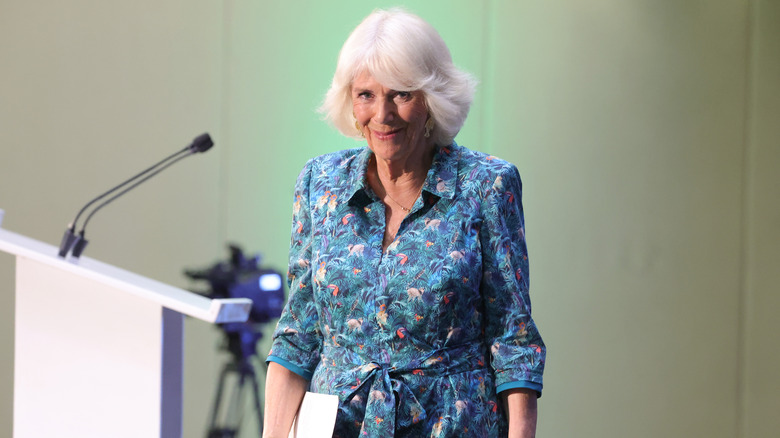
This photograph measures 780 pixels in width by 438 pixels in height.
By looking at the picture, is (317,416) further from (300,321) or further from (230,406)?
(230,406)

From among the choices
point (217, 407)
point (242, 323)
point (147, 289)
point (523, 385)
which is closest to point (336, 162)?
point (147, 289)

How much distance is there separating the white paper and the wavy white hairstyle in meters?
0.51

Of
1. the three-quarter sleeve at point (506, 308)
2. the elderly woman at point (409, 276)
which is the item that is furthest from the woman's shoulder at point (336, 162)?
the three-quarter sleeve at point (506, 308)

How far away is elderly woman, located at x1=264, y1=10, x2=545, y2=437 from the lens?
1.44m

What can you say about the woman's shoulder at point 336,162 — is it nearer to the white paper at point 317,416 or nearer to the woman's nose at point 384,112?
the woman's nose at point 384,112

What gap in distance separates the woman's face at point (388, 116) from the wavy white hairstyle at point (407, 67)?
2 centimetres

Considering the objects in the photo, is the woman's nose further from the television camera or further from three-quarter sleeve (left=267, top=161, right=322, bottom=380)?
the television camera

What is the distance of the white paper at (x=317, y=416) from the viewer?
1.40m

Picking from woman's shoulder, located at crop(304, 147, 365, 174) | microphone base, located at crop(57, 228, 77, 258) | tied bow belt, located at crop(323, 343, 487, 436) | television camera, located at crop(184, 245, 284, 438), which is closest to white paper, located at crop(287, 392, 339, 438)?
tied bow belt, located at crop(323, 343, 487, 436)

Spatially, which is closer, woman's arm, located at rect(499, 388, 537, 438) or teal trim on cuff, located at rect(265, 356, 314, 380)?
woman's arm, located at rect(499, 388, 537, 438)

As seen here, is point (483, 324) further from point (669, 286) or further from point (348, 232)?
point (669, 286)

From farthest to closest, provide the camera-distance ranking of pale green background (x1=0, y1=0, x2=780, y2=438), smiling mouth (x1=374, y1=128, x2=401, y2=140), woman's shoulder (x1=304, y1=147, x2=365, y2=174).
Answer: pale green background (x1=0, y1=0, x2=780, y2=438) < woman's shoulder (x1=304, y1=147, x2=365, y2=174) < smiling mouth (x1=374, y1=128, x2=401, y2=140)

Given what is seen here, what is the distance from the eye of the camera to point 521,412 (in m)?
1.46

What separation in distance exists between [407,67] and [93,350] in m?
0.82
